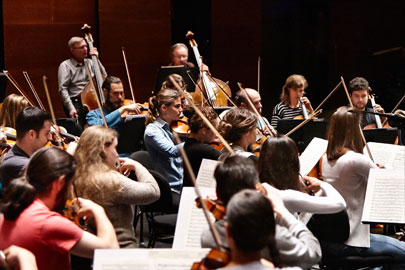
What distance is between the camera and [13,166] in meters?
3.50

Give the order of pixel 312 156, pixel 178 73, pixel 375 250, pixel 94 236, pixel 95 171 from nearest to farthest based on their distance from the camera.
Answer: pixel 94 236 → pixel 95 171 → pixel 375 250 → pixel 312 156 → pixel 178 73

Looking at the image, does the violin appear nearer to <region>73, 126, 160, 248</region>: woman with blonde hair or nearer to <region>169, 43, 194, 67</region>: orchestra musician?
<region>73, 126, 160, 248</region>: woman with blonde hair

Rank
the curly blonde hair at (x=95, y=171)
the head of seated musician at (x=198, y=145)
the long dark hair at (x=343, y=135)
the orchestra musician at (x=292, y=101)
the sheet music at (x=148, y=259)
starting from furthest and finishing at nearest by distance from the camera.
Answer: the orchestra musician at (x=292, y=101) < the head of seated musician at (x=198, y=145) < the long dark hair at (x=343, y=135) < the curly blonde hair at (x=95, y=171) < the sheet music at (x=148, y=259)

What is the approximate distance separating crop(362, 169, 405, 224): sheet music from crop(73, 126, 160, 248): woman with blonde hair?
3.99 ft

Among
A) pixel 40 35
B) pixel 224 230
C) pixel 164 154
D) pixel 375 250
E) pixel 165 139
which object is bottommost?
pixel 375 250

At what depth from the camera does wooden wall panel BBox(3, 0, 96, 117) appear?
305 inches

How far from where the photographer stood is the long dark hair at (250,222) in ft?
5.98

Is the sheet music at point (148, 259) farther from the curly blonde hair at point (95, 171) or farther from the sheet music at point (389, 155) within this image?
the sheet music at point (389, 155)

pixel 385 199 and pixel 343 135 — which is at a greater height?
pixel 343 135

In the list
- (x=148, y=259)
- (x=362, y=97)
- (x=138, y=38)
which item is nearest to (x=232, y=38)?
(x=138, y=38)

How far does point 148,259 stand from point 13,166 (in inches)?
62.9

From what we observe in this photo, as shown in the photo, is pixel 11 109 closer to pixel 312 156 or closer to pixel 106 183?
pixel 106 183

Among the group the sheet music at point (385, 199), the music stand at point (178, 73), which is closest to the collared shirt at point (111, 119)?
the music stand at point (178, 73)

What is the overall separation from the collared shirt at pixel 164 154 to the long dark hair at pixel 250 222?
9.26ft
